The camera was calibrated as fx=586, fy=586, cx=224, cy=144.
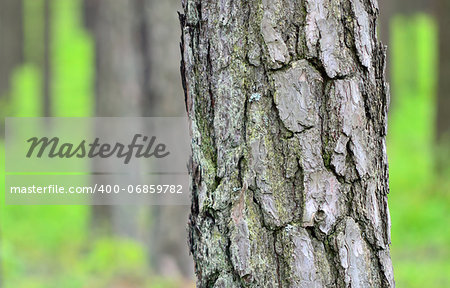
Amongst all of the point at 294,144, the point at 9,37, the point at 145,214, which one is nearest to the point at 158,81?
the point at 145,214

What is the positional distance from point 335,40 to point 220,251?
2.48 ft

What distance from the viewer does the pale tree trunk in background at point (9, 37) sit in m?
19.7

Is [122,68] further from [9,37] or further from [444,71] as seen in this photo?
[9,37]

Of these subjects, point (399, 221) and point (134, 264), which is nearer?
point (134, 264)

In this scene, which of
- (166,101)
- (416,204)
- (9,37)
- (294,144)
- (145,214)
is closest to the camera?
(294,144)

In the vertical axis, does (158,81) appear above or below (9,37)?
below

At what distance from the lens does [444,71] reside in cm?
959

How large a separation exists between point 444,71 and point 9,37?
1537 centimetres

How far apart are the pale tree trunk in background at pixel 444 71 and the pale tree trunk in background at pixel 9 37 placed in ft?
47.6

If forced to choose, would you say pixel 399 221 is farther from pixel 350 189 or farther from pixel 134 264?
pixel 350 189

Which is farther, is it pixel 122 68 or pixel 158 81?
pixel 122 68

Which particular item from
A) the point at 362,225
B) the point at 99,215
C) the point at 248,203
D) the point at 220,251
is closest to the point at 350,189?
the point at 362,225

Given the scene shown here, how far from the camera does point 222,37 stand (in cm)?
187

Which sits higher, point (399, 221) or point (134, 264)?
point (399, 221)
